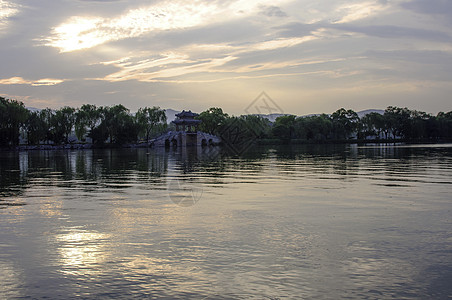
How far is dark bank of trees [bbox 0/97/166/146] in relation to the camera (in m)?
78.1

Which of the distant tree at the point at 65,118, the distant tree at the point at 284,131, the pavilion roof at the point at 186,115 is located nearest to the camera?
the distant tree at the point at 65,118

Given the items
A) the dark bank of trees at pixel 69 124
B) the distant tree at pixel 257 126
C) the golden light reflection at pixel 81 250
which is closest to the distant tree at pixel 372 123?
the distant tree at pixel 257 126

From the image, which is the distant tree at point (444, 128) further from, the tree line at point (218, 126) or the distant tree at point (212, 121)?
the distant tree at point (212, 121)

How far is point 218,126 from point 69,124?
47.4m

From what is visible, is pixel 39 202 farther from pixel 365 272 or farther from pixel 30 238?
pixel 365 272

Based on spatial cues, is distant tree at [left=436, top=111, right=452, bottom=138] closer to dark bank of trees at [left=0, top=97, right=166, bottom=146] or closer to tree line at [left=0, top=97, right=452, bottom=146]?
tree line at [left=0, top=97, right=452, bottom=146]

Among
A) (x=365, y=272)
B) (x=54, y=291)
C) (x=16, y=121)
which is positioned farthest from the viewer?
(x=16, y=121)

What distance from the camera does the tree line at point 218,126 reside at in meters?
91.4

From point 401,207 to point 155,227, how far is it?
20.7 feet

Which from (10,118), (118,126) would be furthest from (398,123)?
(10,118)

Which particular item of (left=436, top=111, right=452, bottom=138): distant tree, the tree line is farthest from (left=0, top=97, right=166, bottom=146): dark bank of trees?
(left=436, top=111, right=452, bottom=138): distant tree

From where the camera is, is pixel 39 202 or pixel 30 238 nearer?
pixel 30 238

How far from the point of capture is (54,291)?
5.78m

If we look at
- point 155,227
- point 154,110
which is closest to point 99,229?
point 155,227
